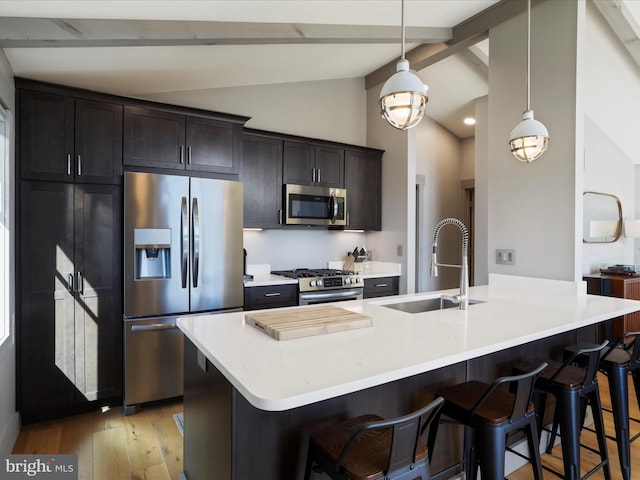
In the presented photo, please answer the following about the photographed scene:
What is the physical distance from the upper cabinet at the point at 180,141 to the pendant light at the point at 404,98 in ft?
6.01

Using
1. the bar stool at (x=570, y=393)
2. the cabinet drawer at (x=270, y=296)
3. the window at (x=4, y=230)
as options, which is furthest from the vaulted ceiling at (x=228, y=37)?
the bar stool at (x=570, y=393)

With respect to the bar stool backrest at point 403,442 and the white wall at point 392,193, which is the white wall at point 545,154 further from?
the bar stool backrest at point 403,442

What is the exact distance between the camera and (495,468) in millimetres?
1441

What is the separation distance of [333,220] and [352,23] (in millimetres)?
1890

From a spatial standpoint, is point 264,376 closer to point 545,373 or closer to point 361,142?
point 545,373

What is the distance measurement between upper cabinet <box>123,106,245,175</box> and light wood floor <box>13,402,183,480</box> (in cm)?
187

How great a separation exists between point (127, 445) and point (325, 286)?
2.01 metres

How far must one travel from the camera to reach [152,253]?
2924mm

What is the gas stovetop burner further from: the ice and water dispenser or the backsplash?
the ice and water dispenser

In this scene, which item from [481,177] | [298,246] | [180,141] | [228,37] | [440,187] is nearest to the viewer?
[228,37]

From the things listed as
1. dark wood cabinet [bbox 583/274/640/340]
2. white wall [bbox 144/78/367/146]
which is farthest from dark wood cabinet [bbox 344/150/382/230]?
dark wood cabinet [bbox 583/274/640/340]

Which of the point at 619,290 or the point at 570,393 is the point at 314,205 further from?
the point at 619,290

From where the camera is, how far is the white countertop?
1130mm

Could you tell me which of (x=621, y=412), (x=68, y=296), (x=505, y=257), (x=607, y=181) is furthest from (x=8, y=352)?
(x=607, y=181)
